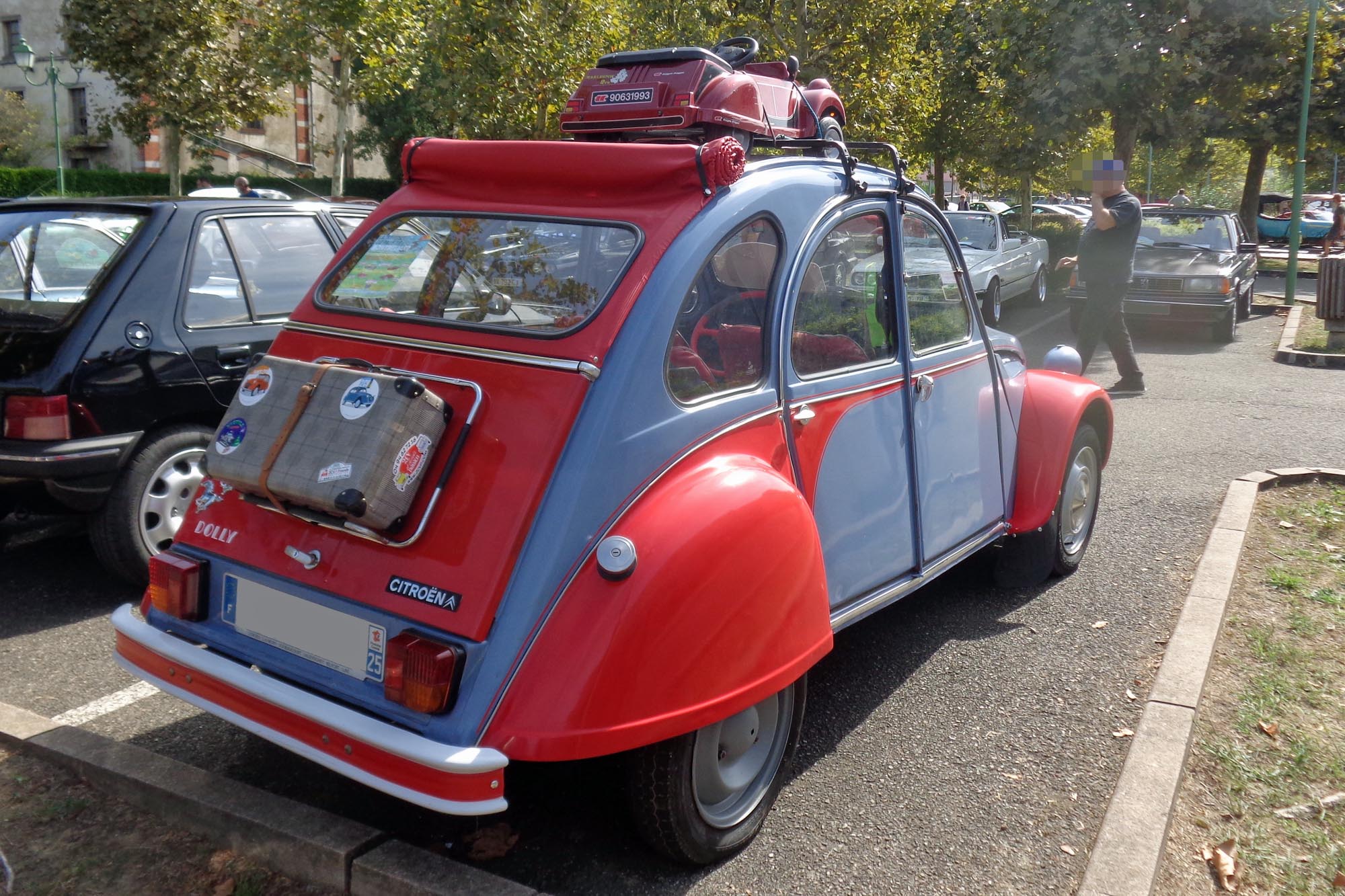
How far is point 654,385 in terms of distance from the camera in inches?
120

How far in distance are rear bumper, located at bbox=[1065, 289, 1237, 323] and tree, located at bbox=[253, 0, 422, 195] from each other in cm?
1125

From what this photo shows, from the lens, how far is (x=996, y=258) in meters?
15.4

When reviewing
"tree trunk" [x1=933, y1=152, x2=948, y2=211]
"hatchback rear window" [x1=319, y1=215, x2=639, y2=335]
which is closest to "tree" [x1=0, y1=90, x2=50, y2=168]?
"tree trunk" [x1=933, y1=152, x2=948, y2=211]

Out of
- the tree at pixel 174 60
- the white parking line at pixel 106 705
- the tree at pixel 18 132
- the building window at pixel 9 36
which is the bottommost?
the white parking line at pixel 106 705

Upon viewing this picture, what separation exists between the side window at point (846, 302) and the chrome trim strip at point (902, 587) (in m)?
0.79

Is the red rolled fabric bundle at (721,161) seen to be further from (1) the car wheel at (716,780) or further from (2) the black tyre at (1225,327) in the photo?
(2) the black tyre at (1225,327)

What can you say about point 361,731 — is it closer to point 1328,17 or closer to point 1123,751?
point 1123,751

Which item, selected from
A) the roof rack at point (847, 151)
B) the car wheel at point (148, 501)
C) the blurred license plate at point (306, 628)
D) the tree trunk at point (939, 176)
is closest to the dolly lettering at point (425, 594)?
the blurred license plate at point (306, 628)

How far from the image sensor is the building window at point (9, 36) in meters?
44.7

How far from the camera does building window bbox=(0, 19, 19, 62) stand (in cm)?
4466

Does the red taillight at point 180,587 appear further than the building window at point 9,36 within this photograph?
No

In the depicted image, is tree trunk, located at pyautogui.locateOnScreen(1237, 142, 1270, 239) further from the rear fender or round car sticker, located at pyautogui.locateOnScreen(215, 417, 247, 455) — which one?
round car sticker, located at pyautogui.locateOnScreen(215, 417, 247, 455)

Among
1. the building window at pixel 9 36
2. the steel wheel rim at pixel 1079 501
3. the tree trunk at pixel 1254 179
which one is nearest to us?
the steel wheel rim at pixel 1079 501

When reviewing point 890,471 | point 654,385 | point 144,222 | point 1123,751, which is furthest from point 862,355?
point 144,222
